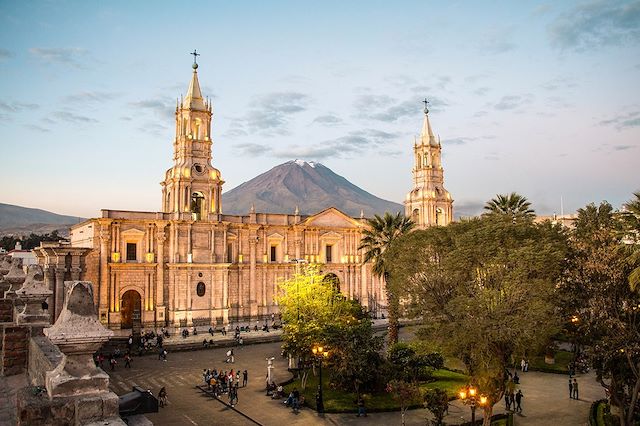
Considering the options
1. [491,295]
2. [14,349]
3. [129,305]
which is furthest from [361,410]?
[129,305]

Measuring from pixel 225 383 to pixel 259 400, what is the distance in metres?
2.76

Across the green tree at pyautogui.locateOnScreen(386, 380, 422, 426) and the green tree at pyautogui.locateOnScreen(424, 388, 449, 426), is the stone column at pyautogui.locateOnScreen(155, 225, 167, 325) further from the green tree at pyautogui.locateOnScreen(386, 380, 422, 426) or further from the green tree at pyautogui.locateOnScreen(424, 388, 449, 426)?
the green tree at pyautogui.locateOnScreen(424, 388, 449, 426)

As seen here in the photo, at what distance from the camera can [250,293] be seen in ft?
170

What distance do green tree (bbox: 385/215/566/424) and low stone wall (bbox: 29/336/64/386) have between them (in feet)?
54.9

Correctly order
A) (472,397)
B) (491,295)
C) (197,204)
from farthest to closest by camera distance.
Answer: (197,204), (491,295), (472,397)

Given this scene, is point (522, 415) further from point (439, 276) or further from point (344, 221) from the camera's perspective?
point (344, 221)

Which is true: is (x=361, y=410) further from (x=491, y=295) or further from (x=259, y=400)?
(x=491, y=295)

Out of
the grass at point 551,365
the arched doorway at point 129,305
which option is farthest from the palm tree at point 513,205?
the arched doorway at point 129,305

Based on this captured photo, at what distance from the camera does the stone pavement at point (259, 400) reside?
23734 millimetres

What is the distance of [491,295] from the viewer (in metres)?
22.7

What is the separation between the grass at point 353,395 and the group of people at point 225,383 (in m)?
2.92

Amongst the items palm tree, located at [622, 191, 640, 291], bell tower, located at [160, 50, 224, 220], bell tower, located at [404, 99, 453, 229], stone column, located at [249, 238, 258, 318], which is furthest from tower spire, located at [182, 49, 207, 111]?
palm tree, located at [622, 191, 640, 291]

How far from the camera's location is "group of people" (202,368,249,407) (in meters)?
26.2

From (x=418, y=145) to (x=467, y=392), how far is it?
1821 inches
